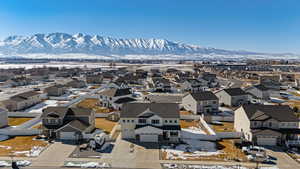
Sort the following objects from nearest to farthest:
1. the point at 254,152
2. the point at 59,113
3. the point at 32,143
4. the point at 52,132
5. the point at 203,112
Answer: the point at 254,152 < the point at 32,143 < the point at 52,132 < the point at 59,113 < the point at 203,112

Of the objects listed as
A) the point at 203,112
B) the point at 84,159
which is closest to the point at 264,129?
the point at 203,112

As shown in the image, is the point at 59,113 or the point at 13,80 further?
the point at 13,80

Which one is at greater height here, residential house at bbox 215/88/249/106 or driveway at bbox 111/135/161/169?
residential house at bbox 215/88/249/106

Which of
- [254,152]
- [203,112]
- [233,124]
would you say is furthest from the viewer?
[203,112]

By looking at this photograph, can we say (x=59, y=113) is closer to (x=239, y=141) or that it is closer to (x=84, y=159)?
(x=84, y=159)

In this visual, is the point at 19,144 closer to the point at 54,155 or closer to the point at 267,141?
the point at 54,155

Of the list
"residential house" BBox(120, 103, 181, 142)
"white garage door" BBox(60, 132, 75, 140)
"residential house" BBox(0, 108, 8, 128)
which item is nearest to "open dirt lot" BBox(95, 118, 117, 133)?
"residential house" BBox(120, 103, 181, 142)

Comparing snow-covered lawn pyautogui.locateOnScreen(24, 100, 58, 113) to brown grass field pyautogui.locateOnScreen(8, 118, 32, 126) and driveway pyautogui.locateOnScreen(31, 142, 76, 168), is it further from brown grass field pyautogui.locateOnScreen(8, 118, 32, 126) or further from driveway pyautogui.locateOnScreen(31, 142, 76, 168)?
driveway pyautogui.locateOnScreen(31, 142, 76, 168)

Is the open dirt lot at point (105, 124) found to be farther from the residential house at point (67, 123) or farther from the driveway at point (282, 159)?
the driveway at point (282, 159)
